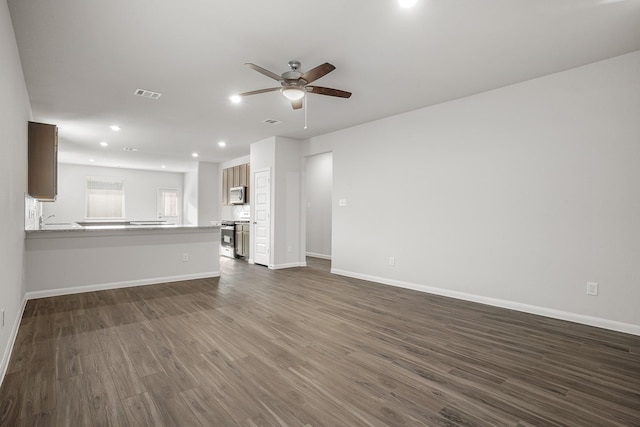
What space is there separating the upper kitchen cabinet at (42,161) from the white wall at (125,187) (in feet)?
22.8

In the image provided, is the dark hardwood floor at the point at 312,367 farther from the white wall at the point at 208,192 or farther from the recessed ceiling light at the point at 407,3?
the white wall at the point at 208,192

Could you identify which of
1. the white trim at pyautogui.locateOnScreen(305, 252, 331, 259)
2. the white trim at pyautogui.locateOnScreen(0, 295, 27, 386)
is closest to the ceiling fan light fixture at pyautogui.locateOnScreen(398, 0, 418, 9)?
the white trim at pyautogui.locateOnScreen(0, 295, 27, 386)

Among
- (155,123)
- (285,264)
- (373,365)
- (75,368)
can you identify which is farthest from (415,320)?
(155,123)

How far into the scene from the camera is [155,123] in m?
5.58

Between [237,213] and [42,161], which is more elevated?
[42,161]

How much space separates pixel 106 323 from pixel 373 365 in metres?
2.76

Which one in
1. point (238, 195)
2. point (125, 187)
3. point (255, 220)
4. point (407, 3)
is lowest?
point (255, 220)

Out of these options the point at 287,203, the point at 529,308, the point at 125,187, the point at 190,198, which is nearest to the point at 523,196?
the point at 529,308

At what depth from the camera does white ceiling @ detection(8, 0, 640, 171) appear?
244cm

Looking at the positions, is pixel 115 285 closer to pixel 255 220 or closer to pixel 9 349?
pixel 9 349

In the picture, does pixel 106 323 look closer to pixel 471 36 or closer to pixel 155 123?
pixel 155 123

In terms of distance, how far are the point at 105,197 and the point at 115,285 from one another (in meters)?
7.21

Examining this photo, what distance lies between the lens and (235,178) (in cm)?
889

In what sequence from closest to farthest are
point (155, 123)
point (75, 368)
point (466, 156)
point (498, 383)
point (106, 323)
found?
point (498, 383)
point (75, 368)
point (106, 323)
point (466, 156)
point (155, 123)
